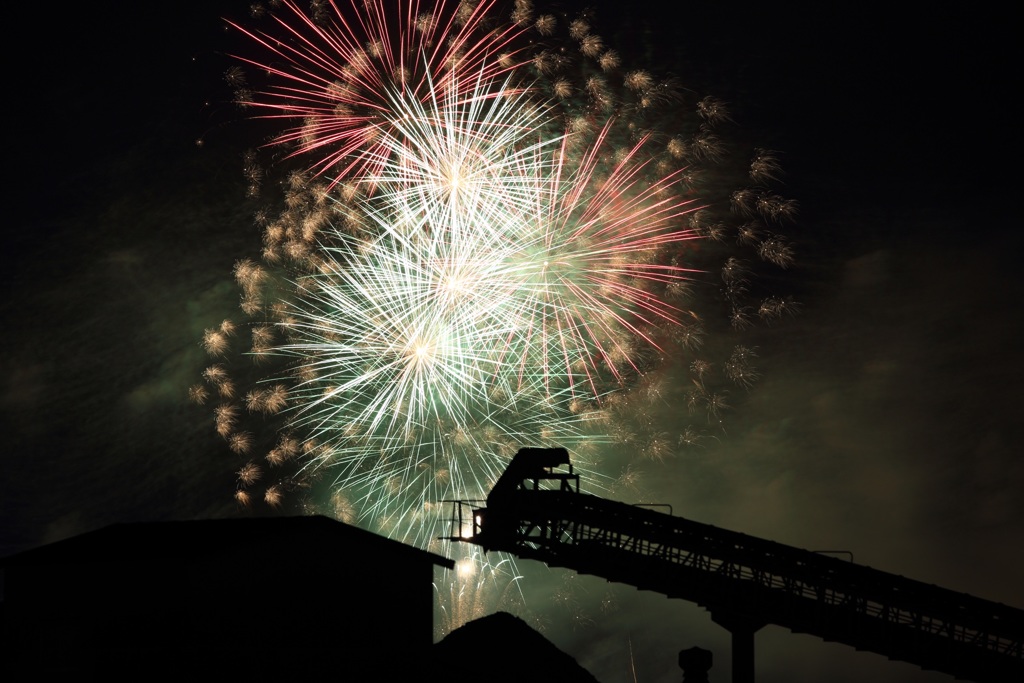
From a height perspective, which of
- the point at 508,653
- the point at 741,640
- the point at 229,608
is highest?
the point at 508,653

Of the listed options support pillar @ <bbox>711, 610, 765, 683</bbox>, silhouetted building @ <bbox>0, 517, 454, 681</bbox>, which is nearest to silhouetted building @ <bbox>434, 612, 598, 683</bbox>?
silhouetted building @ <bbox>0, 517, 454, 681</bbox>

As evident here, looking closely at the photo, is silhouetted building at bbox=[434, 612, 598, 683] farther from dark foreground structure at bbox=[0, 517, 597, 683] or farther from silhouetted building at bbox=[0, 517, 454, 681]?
silhouetted building at bbox=[0, 517, 454, 681]

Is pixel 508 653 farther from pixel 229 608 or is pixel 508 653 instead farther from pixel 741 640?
pixel 229 608

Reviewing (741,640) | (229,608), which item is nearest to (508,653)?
(741,640)

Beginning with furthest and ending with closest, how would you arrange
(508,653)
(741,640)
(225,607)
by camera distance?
(508,653), (741,640), (225,607)

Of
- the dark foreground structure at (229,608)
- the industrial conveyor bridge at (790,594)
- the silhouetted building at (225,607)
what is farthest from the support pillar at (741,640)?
the silhouetted building at (225,607)

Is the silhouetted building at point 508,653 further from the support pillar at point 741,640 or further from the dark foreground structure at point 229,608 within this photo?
the support pillar at point 741,640
